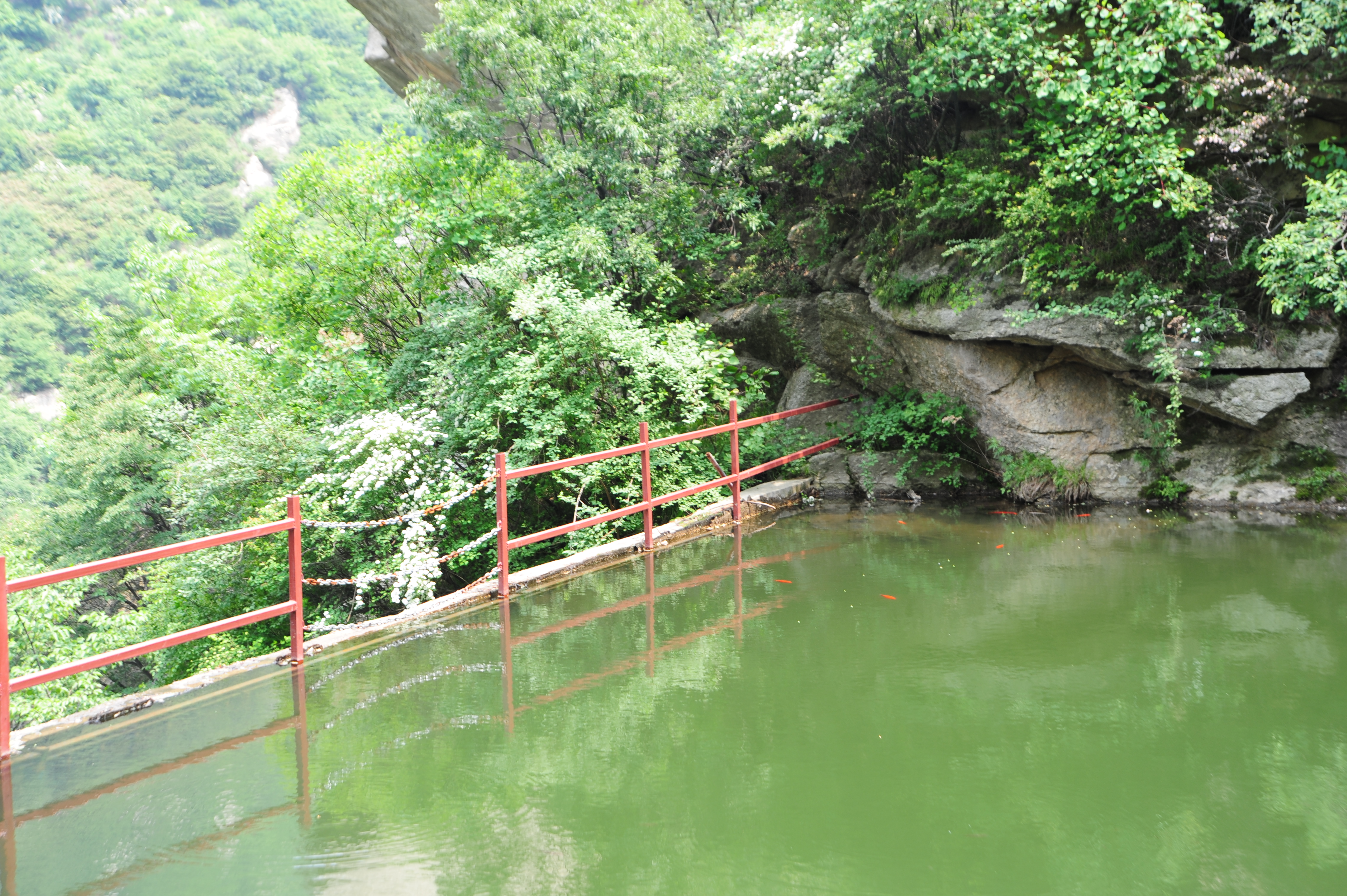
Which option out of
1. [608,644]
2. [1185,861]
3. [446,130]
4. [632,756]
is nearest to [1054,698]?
[1185,861]

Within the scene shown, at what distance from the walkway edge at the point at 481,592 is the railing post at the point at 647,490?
83 millimetres

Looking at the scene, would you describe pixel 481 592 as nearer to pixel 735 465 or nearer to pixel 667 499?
pixel 667 499

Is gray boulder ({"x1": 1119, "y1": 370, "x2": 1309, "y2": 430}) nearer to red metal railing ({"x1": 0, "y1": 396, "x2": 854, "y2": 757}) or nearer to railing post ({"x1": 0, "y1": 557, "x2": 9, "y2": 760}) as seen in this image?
red metal railing ({"x1": 0, "y1": 396, "x2": 854, "y2": 757})

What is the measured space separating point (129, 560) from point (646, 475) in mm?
4686

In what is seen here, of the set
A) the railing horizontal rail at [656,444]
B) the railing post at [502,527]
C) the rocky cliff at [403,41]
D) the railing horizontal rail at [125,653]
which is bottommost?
the railing horizontal rail at [125,653]

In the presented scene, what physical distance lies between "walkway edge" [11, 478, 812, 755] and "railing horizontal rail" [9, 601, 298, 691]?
359 millimetres

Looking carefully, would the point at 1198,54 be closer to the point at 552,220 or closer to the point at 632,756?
the point at 552,220

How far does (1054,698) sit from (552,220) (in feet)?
30.5

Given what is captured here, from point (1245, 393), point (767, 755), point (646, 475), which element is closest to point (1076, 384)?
point (1245, 393)

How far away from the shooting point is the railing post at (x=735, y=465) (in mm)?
10242

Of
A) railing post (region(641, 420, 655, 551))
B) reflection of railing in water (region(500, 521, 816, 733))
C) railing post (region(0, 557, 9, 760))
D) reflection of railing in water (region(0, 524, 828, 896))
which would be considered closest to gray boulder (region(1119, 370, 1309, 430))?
reflection of railing in water (region(500, 521, 816, 733))

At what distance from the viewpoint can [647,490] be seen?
9.02 metres

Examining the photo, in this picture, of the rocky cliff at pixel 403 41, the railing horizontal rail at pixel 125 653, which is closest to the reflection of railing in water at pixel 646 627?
the railing horizontal rail at pixel 125 653

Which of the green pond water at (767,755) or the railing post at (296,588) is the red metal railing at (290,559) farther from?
the green pond water at (767,755)
